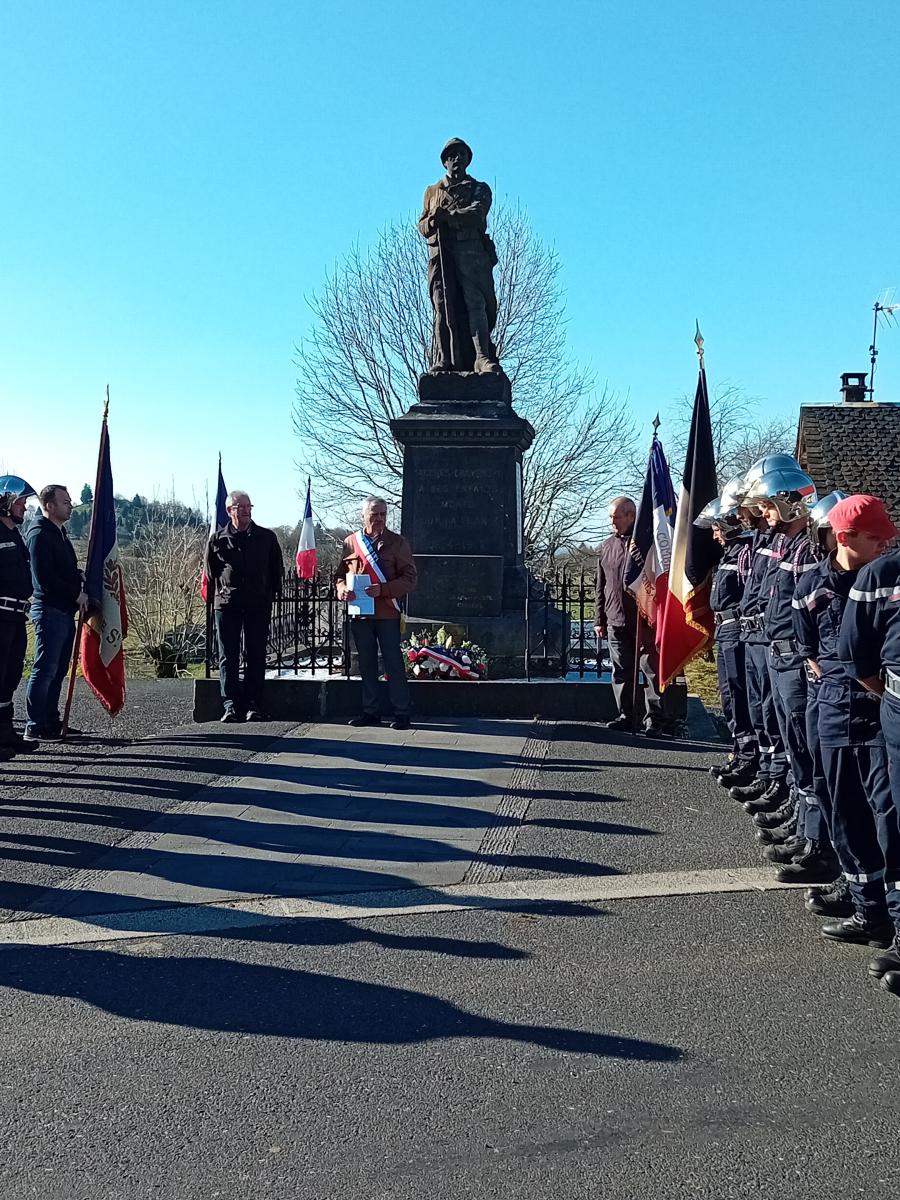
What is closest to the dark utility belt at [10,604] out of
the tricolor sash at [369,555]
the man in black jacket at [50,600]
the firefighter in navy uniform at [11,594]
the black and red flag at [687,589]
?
the firefighter in navy uniform at [11,594]

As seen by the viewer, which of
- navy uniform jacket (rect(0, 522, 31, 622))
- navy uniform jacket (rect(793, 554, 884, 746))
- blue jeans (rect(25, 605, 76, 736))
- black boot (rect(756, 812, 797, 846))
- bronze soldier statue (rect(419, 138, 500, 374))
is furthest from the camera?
bronze soldier statue (rect(419, 138, 500, 374))

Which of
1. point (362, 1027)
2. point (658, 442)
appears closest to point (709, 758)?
point (658, 442)

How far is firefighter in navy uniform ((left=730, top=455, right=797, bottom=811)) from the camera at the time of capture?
654cm

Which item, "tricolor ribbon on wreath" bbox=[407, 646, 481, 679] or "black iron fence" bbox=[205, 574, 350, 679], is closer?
"tricolor ribbon on wreath" bbox=[407, 646, 481, 679]

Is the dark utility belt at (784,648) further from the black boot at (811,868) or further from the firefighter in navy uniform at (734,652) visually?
the firefighter in navy uniform at (734,652)

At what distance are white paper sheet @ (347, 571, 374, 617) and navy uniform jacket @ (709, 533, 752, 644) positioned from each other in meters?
3.17

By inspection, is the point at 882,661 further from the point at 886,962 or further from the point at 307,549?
the point at 307,549

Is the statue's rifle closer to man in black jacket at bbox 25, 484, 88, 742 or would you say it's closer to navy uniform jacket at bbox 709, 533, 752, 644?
man in black jacket at bbox 25, 484, 88, 742

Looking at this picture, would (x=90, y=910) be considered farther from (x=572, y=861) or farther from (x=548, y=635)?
(x=548, y=635)

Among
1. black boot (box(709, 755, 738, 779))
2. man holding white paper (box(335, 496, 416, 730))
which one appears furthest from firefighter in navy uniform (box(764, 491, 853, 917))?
man holding white paper (box(335, 496, 416, 730))

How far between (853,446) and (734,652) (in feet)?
78.3

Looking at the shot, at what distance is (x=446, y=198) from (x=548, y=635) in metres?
5.21

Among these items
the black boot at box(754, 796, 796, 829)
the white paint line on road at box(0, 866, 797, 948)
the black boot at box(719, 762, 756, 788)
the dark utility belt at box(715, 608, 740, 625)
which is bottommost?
the white paint line on road at box(0, 866, 797, 948)

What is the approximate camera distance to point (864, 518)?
175 inches
